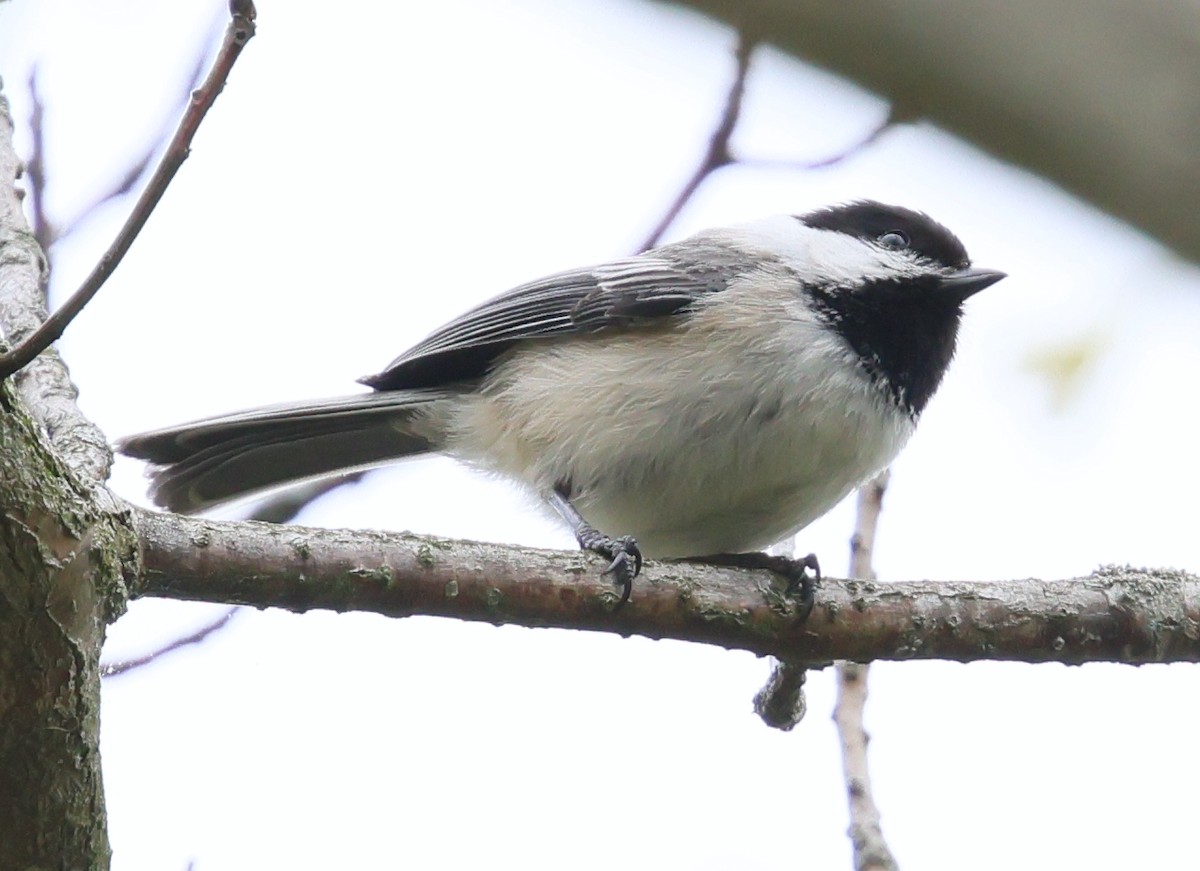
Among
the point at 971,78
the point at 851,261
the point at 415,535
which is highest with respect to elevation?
the point at 851,261

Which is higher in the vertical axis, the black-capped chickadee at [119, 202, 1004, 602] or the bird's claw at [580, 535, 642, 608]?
the black-capped chickadee at [119, 202, 1004, 602]

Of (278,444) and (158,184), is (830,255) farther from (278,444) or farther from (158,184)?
(158,184)

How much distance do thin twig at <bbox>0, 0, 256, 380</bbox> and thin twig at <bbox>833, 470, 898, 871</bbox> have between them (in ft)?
6.25

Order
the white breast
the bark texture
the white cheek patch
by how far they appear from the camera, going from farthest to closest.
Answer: the white cheek patch < the white breast < the bark texture

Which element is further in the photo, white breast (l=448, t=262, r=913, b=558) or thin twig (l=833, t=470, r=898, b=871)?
white breast (l=448, t=262, r=913, b=558)

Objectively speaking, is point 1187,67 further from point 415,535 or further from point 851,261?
point 851,261

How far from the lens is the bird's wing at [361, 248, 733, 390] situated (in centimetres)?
377

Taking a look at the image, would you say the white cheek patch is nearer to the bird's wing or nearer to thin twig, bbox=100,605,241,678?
the bird's wing

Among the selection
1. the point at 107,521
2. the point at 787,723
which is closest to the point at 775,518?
the point at 787,723

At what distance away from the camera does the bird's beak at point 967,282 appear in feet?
→ 12.2

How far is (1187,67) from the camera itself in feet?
3.47

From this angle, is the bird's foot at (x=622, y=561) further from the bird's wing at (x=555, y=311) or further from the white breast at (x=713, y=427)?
the bird's wing at (x=555, y=311)

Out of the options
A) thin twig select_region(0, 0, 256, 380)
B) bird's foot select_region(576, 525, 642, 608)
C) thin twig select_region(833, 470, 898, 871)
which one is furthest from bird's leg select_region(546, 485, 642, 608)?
thin twig select_region(0, 0, 256, 380)

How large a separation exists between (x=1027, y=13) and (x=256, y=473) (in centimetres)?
316
